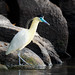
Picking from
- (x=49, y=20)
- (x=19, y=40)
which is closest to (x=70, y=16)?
(x=49, y=20)

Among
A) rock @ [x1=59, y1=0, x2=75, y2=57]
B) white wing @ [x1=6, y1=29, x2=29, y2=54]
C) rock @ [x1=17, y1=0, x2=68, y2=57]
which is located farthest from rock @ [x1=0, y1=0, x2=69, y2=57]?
white wing @ [x1=6, y1=29, x2=29, y2=54]

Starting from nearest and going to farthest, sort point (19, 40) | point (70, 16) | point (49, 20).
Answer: point (19, 40), point (49, 20), point (70, 16)

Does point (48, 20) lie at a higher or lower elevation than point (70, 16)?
higher

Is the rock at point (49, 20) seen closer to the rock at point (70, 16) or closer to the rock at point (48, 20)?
the rock at point (48, 20)

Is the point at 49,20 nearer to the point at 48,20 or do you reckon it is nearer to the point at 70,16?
the point at 48,20

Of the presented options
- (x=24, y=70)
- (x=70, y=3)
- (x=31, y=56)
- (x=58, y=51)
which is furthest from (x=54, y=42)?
(x=24, y=70)

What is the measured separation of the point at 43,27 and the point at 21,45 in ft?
16.6

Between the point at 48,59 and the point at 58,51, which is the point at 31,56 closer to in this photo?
the point at 48,59

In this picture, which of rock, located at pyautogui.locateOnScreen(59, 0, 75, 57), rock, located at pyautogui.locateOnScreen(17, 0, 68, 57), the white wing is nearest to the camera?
the white wing

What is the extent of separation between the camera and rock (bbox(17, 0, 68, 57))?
60.8 feet

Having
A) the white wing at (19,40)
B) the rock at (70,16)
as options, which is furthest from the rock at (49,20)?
the white wing at (19,40)

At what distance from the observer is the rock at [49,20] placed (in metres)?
18.5

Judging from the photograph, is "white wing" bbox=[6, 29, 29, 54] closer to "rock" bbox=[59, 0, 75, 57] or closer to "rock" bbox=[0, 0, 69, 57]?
"rock" bbox=[0, 0, 69, 57]

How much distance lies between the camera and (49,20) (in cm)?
1878
